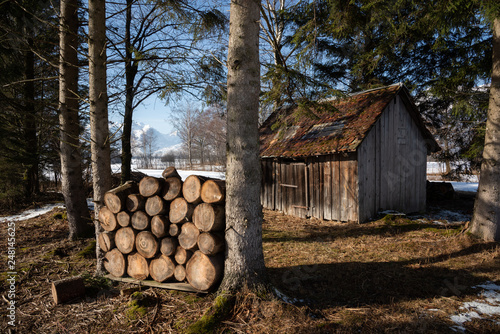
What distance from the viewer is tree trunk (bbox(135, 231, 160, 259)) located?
4039mm

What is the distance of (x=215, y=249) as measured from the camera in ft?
11.7

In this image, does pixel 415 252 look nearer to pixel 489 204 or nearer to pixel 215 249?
pixel 489 204

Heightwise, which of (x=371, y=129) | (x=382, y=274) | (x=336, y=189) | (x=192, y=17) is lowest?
(x=382, y=274)

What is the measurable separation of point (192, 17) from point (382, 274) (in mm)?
7577

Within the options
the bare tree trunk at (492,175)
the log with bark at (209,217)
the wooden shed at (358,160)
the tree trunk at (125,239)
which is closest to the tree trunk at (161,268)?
the tree trunk at (125,239)

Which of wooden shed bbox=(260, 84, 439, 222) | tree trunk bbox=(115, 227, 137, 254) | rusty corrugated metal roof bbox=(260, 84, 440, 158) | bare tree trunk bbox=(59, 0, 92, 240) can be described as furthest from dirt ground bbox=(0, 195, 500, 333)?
rusty corrugated metal roof bbox=(260, 84, 440, 158)

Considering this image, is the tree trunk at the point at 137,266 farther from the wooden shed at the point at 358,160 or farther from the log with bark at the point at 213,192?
the wooden shed at the point at 358,160

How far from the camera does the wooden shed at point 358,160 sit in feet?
29.4

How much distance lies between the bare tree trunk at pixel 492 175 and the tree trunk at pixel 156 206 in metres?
7.27

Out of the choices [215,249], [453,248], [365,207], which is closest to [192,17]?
[215,249]

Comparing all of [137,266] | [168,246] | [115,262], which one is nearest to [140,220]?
[168,246]

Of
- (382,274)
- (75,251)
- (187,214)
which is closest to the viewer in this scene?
(187,214)

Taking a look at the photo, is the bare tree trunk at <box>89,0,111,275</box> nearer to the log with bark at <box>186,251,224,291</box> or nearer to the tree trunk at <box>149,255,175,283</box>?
the tree trunk at <box>149,255,175,283</box>

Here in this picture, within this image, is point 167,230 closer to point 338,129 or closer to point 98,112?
point 98,112
